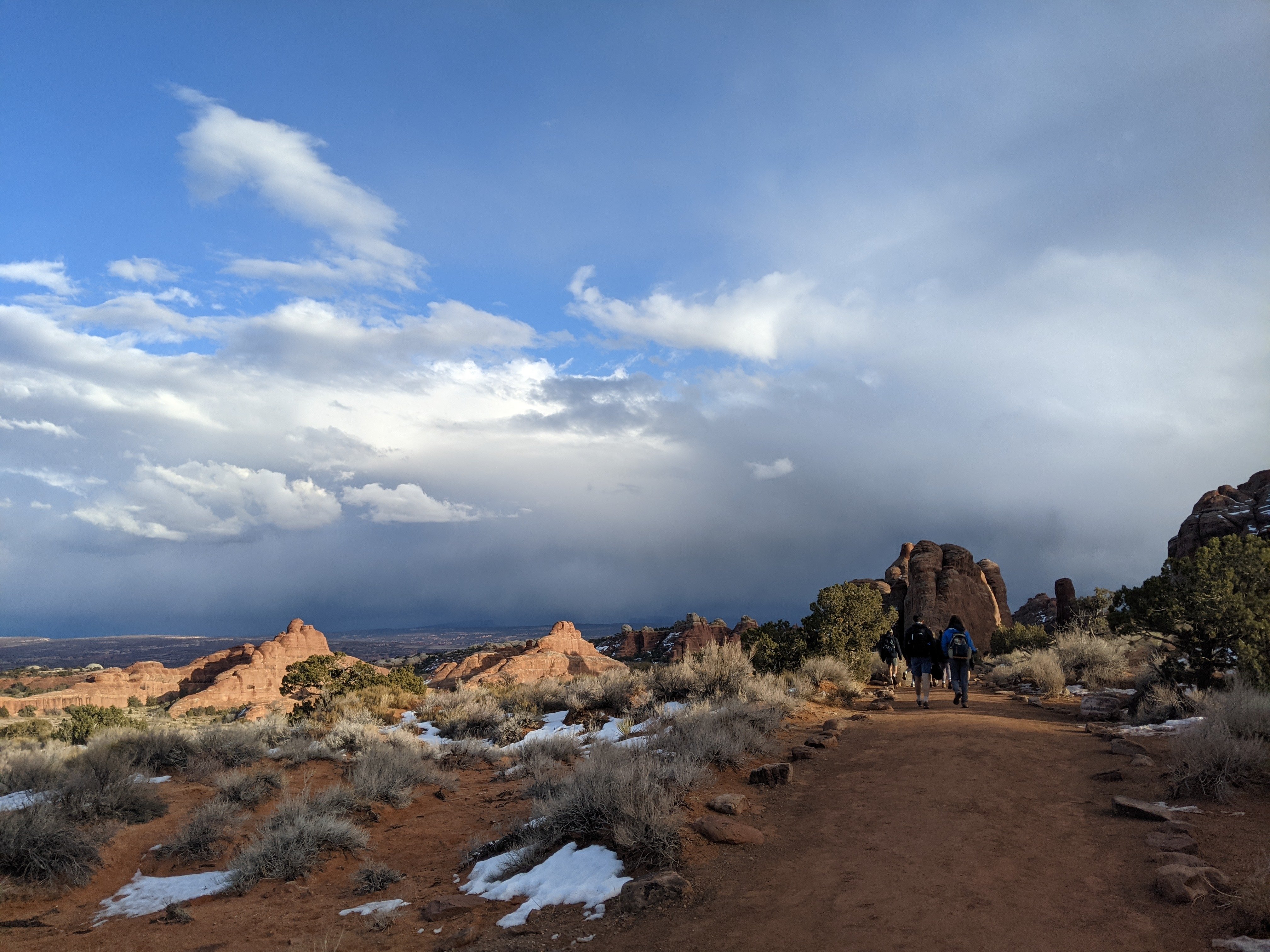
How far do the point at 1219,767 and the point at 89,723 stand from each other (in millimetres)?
24670

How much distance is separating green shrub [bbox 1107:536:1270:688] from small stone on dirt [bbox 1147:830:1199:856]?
730cm

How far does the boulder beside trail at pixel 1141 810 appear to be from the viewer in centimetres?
Result: 714

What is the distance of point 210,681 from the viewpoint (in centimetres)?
6141

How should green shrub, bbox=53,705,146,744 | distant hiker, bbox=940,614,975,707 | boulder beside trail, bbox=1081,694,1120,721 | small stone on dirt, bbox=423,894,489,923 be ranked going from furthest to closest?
1. green shrub, bbox=53,705,146,744
2. distant hiker, bbox=940,614,975,707
3. boulder beside trail, bbox=1081,694,1120,721
4. small stone on dirt, bbox=423,894,489,923

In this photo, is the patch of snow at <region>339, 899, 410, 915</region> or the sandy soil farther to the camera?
the patch of snow at <region>339, 899, 410, 915</region>

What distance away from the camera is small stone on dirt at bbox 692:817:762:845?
7.46 m

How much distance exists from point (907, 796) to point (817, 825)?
156cm

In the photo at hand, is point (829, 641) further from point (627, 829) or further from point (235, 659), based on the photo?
point (235, 659)

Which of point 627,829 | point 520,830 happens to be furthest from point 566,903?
point 520,830

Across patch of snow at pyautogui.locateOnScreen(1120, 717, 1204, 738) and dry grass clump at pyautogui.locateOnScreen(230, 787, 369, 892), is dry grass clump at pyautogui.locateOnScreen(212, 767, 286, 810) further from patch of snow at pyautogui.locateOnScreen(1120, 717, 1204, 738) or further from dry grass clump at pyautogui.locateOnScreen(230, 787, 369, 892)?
patch of snow at pyautogui.locateOnScreen(1120, 717, 1204, 738)

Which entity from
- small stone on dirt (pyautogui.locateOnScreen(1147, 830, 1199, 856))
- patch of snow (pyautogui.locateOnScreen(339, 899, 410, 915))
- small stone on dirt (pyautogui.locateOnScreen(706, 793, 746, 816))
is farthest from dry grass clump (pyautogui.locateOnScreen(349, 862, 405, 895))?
small stone on dirt (pyautogui.locateOnScreen(1147, 830, 1199, 856))

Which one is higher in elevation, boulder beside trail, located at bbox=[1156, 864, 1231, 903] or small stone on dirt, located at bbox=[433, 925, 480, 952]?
boulder beside trail, located at bbox=[1156, 864, 1231, 903]

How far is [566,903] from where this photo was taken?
646cm

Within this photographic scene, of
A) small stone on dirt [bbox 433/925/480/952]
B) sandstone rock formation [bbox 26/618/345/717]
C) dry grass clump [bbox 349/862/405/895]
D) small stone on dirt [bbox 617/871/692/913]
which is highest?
small stone on dirt [bbox 617/871/692/913]
